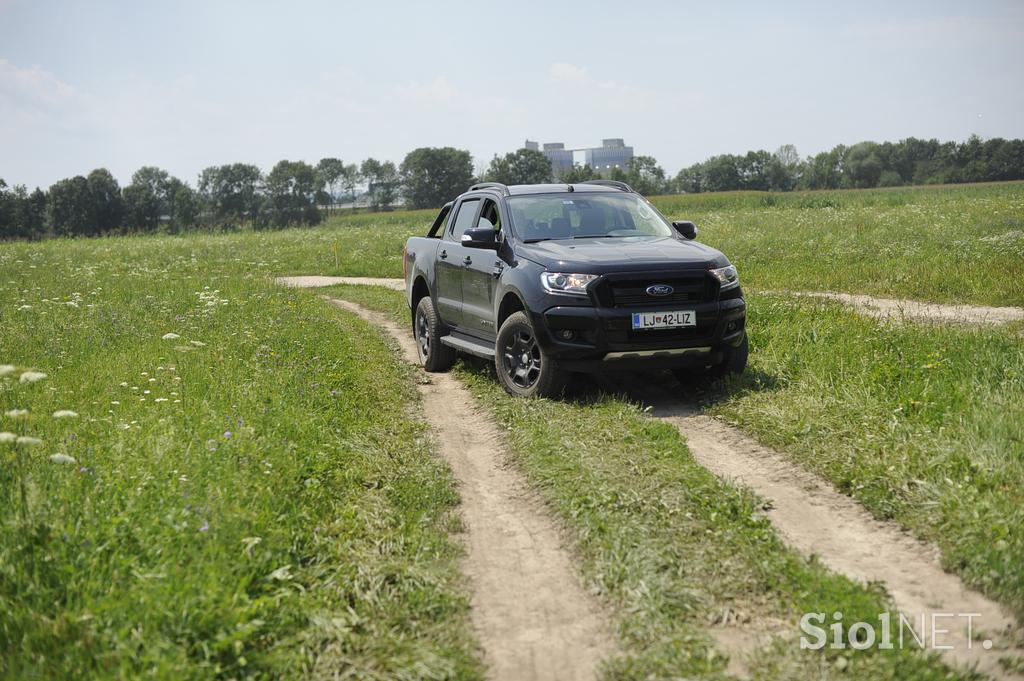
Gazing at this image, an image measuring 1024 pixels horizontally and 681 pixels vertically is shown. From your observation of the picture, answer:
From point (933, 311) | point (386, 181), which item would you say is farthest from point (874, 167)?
point (933, 311)

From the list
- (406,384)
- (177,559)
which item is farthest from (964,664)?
(406,384)

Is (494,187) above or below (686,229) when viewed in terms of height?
above

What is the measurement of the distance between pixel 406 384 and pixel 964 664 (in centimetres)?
650

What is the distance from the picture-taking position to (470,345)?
367 inches

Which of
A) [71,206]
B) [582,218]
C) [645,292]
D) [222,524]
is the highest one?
[71,206]

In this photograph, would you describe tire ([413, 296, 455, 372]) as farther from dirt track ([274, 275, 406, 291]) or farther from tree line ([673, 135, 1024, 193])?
tree line ([673, 135, 1024, 193])

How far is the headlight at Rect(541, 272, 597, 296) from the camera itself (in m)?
7.59

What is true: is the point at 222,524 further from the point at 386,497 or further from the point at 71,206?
the point at 71,206

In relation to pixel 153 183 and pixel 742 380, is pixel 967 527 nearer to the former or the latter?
pixel 742 380

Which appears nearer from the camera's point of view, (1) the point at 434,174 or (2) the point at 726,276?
(2) the point at 726,276

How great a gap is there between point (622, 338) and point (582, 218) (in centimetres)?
185

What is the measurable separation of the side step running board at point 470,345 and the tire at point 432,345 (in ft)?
Answer: 0.37

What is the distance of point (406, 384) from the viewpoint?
30.4ft

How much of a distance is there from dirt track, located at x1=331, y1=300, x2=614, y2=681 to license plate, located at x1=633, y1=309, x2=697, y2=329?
1555 mm
